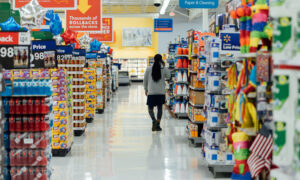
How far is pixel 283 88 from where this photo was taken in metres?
2.48

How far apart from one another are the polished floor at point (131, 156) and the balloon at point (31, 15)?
2280 millimetres

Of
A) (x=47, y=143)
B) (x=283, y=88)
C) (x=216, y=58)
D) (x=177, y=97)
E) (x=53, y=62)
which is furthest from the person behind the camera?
(x=177, y=97)

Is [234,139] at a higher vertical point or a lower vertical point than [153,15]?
lower

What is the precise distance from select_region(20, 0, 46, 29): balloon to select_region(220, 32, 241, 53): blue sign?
105 inches

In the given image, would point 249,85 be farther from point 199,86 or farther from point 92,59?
point 92,59

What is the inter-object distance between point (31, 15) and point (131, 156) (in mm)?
3146

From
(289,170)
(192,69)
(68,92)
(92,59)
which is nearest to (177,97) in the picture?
(92,59)

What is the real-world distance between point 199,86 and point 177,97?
13.6 ft

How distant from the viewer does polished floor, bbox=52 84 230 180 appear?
238 inches

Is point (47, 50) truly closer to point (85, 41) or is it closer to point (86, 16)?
point (86, 16)

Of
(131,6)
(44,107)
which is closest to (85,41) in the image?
(44,107)

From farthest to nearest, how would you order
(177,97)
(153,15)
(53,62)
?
(153,15) → (177,97) → (53,62)

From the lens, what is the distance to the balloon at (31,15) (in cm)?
550

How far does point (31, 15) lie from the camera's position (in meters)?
5.52
